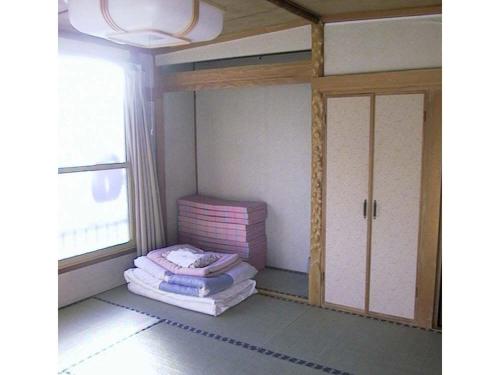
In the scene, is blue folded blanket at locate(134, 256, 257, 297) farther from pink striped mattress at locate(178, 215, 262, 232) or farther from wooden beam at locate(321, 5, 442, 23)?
wooden beam at locate(321, 5, 442, 23)

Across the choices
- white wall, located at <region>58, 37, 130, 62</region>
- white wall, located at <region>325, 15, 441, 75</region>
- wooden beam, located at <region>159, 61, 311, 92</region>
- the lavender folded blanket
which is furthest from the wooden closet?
white wall, located at <region>58, 37, 130, 62</region>

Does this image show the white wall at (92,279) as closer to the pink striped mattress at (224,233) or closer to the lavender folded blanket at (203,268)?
the lavender folded blanket at (203,268)

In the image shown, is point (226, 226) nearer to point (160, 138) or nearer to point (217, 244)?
point (217, 244)

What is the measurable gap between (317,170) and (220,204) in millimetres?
1537

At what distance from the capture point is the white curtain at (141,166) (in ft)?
15.5

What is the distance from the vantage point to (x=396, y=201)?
144 inches

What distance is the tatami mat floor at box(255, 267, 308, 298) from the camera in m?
4.51

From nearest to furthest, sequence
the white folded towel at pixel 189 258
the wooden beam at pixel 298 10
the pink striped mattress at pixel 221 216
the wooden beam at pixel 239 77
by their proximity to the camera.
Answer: the wooden beam at pixel 298 10 → the wooden beam at pixel 239 77 → the white folded towel at pixel 189 258 → the pink striped mattress at pixel 221 216

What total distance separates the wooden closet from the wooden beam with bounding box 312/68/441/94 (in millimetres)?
54

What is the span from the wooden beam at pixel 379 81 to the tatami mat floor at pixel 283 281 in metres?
1.93

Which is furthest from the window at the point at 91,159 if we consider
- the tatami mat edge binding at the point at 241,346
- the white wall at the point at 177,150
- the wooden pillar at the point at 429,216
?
the wooden pillar at the point at 429,216
